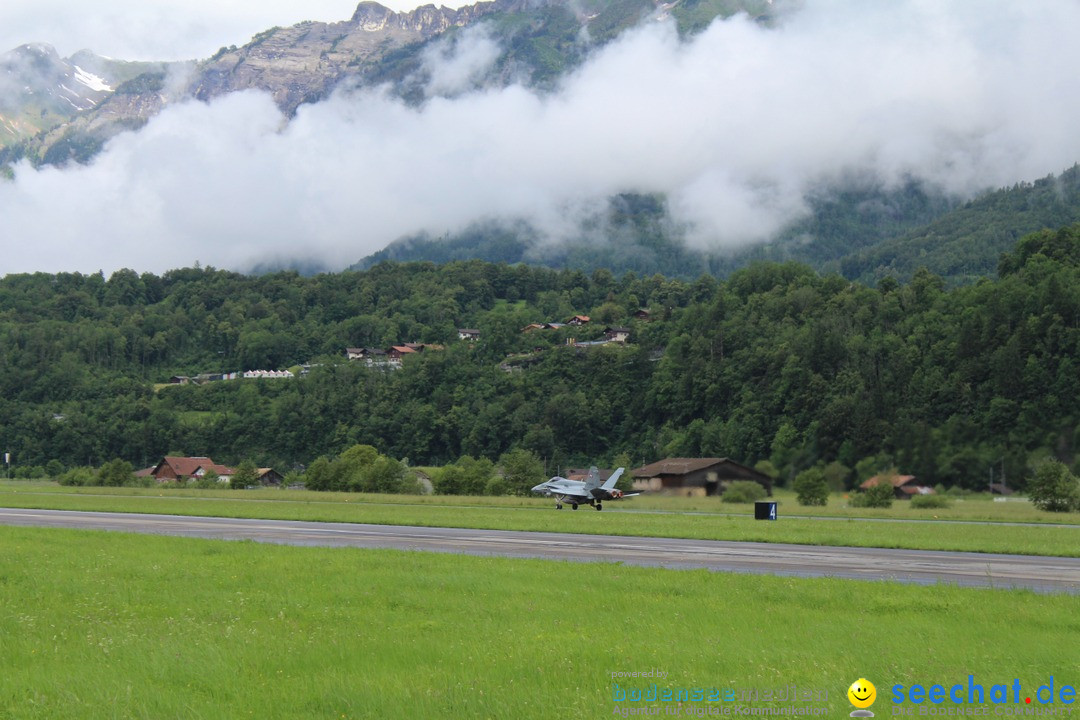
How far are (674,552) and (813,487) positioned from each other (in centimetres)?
2931

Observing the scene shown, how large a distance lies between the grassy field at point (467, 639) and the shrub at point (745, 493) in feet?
136

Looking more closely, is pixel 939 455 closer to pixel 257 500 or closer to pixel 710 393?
pixel 257 500

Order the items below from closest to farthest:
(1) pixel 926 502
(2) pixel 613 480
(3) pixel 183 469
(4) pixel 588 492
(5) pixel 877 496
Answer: (1) pixel 926 502, (5) pixel 877 496, (2) pixel 613 480, (4) pixel 588 492, (3) pixel 183 469

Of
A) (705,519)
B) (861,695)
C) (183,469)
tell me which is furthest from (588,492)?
(183,469)

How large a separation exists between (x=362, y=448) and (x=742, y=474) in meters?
45.8

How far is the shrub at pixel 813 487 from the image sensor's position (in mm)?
58719

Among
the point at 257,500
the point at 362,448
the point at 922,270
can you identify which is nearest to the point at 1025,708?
the point at 257,500

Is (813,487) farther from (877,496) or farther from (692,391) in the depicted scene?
(692,391)

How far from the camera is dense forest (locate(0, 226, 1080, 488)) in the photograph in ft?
202

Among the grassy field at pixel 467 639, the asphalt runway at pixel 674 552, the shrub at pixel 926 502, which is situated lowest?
the grassy field at pixel 467 639

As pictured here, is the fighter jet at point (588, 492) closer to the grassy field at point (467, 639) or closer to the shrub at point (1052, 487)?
the shrub at point (1052, 487)

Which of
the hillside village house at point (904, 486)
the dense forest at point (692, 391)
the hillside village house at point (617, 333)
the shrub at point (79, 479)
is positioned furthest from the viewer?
the hillside village house at point (617, 333)

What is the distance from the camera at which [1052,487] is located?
50.1m

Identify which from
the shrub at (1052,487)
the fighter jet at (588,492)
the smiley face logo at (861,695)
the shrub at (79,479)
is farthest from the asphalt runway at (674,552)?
the shrub at (79,479)
